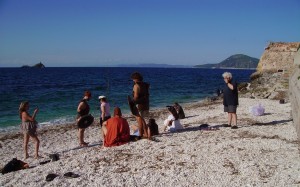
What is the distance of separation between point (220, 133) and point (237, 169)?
389 cm

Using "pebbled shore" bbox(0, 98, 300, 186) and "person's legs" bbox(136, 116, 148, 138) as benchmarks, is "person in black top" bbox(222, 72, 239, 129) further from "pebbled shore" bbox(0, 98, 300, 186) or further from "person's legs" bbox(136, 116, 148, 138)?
"person's legs" bbox(136, 116, 148, 138)

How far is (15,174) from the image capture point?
29.6 feet

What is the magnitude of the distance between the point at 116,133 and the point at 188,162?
Answer: 3.16 m

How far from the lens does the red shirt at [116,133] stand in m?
11.0

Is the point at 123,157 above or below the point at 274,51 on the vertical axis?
below

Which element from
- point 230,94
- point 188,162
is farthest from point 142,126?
point 230,94

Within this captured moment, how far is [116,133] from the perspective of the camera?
11.0 m

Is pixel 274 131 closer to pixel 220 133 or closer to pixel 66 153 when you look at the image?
pixel 220 133

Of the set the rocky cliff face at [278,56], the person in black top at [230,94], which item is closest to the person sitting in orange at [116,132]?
the person in black top at [230,94]

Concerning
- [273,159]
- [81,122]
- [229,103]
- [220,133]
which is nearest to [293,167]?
[273,159]

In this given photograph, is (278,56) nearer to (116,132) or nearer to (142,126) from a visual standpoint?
(142,126)

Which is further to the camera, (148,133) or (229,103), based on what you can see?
(229,103)

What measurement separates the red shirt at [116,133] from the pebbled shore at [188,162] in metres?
0.51

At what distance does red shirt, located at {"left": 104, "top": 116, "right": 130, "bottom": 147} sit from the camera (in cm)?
1098
